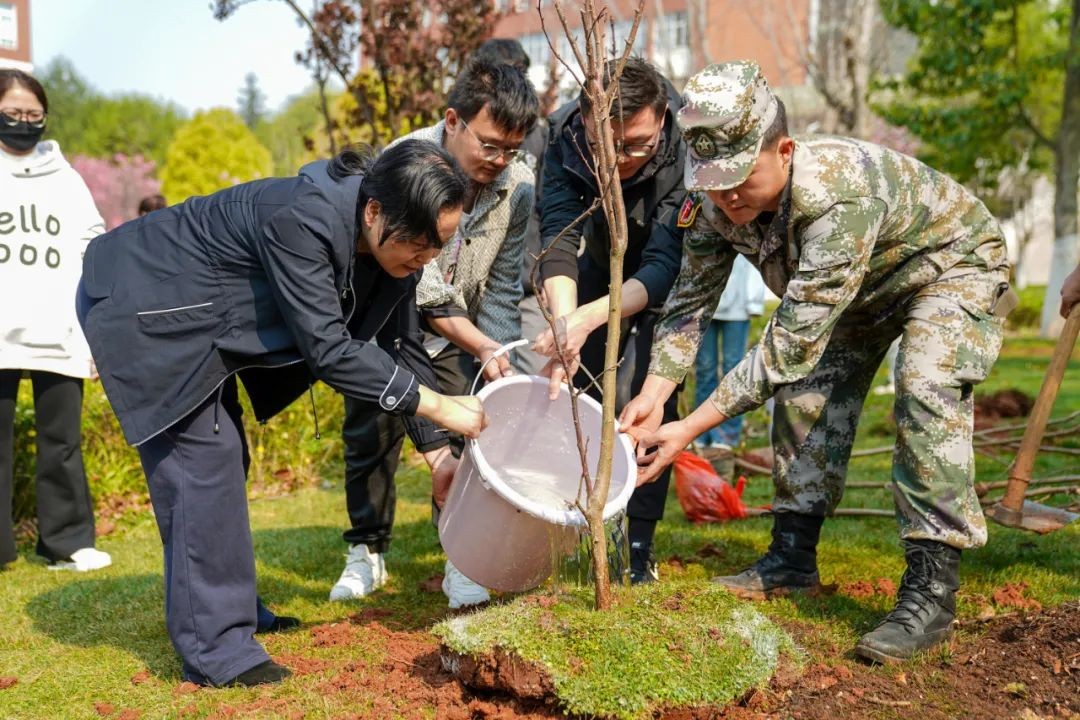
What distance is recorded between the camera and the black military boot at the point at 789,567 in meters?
4.00

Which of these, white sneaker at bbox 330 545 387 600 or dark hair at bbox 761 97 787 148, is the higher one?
dark hair at bbox 761 97 787 148

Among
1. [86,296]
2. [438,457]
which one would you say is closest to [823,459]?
[438,457]

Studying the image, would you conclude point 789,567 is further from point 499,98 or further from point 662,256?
point 499,98

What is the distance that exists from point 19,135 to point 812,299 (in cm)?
387

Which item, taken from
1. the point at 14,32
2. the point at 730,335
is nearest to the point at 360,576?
the point at 14,32

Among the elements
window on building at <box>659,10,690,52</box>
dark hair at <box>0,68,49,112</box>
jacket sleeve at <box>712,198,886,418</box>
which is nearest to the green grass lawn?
jacket sleeve at <box>712,198,886,418</box>

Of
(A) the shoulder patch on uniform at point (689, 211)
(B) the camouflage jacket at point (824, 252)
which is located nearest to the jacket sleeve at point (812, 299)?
(B) the camouflage jacket at point (824, 252)

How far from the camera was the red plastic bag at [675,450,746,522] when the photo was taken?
214 inches

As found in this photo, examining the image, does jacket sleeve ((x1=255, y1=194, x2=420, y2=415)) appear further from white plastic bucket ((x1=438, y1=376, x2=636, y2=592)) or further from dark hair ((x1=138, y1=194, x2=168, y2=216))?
dark hair ((x1=138, y1=194, x2=168, y2=216))

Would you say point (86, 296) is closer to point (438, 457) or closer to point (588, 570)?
point (438, 457)

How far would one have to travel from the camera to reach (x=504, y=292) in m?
4.41

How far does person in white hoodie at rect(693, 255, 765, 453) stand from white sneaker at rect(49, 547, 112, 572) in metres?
4.57

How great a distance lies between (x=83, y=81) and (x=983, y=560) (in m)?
54.5

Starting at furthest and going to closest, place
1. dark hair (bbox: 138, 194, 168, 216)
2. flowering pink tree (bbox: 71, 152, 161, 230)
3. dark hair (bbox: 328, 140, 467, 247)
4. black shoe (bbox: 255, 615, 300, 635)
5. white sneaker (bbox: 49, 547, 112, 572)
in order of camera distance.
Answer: flowering pink tree (bbox: 71, 152, 161, 230) → dark hair (bbox: 138, 194, 168, 216) → white sneaker (bbox: 49, 547, 112, 572) → black shoe (bbox: 255, 615, 300, 635) → dark hair (bbox: 328, 140, 467, 247)
